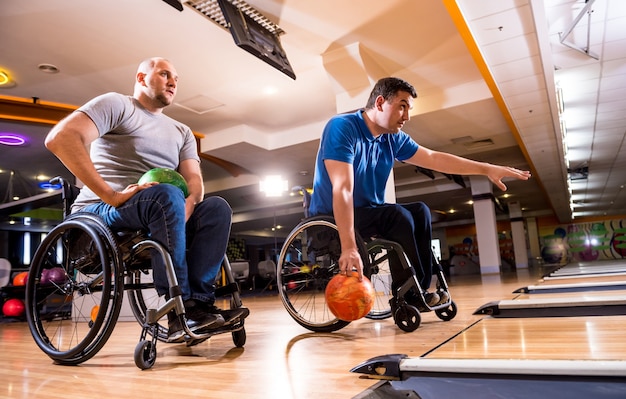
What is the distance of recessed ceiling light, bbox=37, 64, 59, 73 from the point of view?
5.57 m

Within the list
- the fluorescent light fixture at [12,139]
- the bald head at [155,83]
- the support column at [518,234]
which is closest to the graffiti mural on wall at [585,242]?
the support column at [518,234]

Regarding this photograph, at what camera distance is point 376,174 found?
2316 mm

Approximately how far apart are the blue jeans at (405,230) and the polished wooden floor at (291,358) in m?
0.26

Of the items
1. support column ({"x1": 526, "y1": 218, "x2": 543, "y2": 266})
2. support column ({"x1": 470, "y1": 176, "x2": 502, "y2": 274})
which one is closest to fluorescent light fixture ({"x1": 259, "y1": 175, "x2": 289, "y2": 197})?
support column ({"x1": 470, "y1": 176, "x2": 502, "y2": 274})

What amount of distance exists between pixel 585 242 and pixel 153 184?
29983 millimetres

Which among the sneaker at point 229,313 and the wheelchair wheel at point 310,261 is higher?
the wheelchair wheel at point 310,261

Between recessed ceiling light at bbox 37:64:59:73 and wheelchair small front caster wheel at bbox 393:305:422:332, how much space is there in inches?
219

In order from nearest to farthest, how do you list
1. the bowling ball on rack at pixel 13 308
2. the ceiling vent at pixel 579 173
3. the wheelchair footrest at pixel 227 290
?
the wheelchair footrest at pixel 227 290
the bowling ball on rack at pixel 13 308
the ceiling vent at pixel 579 173

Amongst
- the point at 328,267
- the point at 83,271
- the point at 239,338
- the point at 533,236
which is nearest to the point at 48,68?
the point at 83,271

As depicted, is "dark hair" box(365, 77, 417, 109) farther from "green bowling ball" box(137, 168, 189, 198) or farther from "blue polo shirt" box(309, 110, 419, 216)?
"green bowling ball" box(137, 168, 189, 198)

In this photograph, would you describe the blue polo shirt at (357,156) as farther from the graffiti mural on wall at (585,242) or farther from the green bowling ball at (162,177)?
the graffiti mural on wall at (585,242)

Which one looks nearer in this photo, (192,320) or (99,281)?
(192,320)

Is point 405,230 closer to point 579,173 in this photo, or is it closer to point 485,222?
point 579,173

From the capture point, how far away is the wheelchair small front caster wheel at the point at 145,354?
1442 mm
